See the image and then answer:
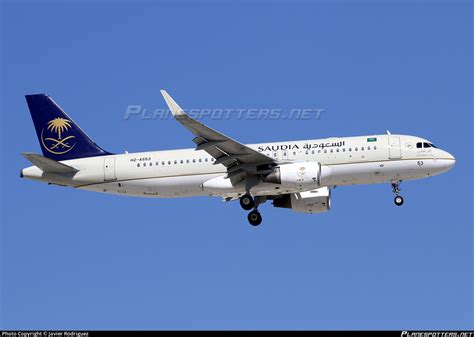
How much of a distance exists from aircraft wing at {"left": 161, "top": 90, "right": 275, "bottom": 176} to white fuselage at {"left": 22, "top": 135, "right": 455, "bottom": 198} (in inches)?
41.2

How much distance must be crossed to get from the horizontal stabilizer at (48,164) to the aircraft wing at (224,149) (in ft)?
28.6

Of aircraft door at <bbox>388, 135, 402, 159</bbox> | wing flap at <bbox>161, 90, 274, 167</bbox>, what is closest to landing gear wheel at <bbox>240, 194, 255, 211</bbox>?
wing flap at <bbox>161, 90, 274, 167</bbox>

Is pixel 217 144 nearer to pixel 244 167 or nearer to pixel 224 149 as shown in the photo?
pixel 224 149

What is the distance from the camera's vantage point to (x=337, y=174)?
5088 cm

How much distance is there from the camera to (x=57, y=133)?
2203 inches

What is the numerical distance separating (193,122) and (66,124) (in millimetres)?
12197

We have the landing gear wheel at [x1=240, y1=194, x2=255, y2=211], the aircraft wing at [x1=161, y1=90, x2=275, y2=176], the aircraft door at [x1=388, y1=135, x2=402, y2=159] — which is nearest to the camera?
the aircraft wing at [x1=161, y1=90, x2=275, y2=176]

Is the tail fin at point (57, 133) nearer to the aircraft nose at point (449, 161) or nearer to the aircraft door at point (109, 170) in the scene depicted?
the aircraft door at point (109, 170)

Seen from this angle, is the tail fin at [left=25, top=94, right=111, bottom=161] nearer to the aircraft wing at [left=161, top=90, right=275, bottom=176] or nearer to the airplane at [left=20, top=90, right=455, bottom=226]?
the airplane at [left=20, top=90, right=455, bottom=226]

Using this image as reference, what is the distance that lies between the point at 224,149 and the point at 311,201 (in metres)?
6.99

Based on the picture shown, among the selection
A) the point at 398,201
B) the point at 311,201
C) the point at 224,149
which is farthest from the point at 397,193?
the point at 224,149

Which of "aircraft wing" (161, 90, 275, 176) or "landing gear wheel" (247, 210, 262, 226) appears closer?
"aircraft wing" (161, 90, 275, 176)

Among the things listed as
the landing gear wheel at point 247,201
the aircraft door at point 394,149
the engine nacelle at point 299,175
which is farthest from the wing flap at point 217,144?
the aircraft door at point 394,149

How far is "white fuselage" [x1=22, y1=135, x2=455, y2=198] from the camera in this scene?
5097 cm
